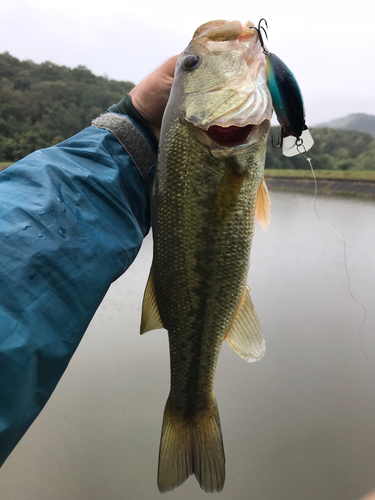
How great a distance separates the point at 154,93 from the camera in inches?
37.3

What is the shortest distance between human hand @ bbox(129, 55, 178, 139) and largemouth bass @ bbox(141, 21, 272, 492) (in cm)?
13

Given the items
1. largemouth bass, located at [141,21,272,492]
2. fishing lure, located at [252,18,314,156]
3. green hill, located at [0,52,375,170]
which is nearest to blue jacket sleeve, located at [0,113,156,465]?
largemouth bass, located at [141,21,272,492]

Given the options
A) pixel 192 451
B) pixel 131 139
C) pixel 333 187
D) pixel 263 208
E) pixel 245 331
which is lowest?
pixel 333 187

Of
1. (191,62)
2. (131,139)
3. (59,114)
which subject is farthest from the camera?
(59,114)

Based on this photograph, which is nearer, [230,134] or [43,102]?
[230,134]

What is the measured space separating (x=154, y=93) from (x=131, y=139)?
170 mm

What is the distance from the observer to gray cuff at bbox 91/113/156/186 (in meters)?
0.93

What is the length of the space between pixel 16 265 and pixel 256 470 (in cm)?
154

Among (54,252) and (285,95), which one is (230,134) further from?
(54,252)

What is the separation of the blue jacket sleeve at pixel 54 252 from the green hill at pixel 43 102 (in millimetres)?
3151

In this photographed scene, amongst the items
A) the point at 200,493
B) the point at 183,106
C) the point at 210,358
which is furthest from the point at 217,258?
the point at 200,493

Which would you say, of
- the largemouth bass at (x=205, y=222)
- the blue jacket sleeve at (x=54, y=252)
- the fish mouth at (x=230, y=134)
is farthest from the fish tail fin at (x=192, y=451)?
the fish mouth at (x=230, y=134)

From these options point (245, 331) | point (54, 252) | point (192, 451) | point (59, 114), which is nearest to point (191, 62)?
point (54, 252)

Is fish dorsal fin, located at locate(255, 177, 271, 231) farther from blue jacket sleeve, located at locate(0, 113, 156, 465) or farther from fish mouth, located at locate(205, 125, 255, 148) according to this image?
blue jacket sleeve, located at locate(0, 113, 156, 465)
